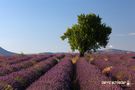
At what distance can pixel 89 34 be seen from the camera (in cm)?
5006

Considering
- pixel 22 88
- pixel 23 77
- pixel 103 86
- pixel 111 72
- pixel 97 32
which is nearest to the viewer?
pixel 103 86

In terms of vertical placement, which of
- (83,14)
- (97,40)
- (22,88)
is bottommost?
A: (22,88)

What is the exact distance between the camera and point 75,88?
12586 mm

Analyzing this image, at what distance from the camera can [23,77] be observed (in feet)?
45.1

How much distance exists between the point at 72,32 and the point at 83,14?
3.51 metres

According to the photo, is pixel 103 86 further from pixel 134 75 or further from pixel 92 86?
pixel 134 75

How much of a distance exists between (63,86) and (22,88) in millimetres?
2012

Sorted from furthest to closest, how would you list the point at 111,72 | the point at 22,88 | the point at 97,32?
the point at 97,32 → the point at 111,72 → the point at 22,88

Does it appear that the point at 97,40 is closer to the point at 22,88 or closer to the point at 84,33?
the point at 84,33

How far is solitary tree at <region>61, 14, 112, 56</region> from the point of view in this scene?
163ft

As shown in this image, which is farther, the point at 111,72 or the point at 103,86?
the point at 111,72

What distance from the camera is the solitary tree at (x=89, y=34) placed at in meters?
49.7

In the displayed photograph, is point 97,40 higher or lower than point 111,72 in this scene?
higher

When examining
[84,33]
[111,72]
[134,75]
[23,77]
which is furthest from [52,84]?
[84,33]
